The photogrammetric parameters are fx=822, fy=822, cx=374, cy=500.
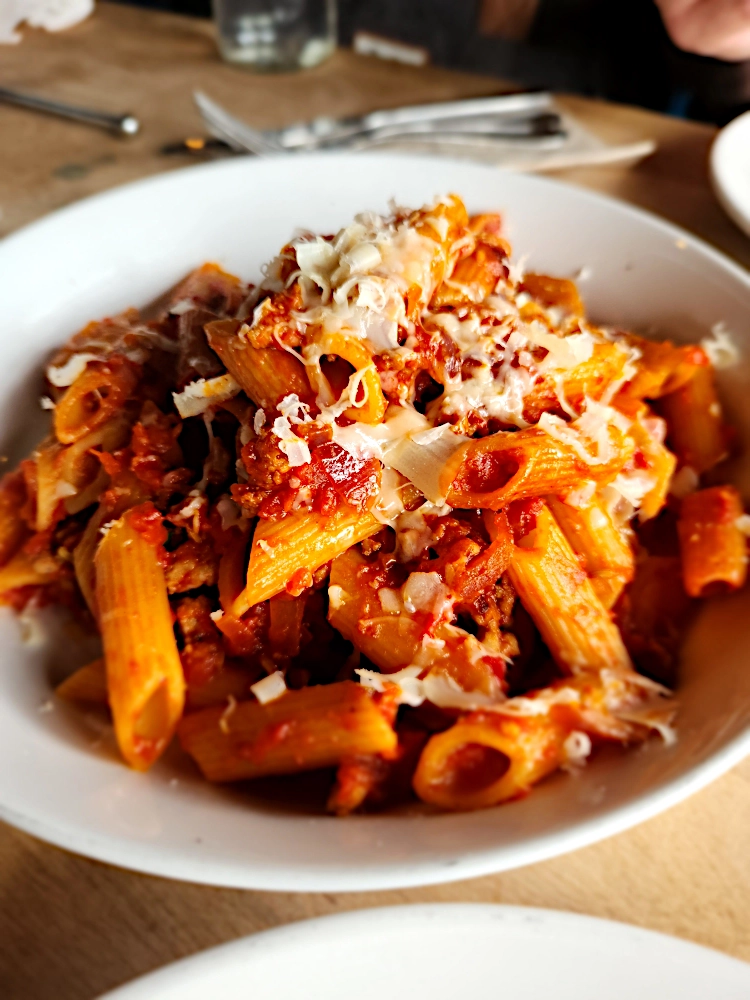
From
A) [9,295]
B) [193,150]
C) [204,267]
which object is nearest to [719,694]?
[204,267]

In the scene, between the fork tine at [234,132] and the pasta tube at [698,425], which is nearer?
the pasta tube at [698,425]

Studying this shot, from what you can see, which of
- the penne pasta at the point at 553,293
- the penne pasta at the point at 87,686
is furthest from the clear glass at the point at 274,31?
the penne pasta at the point at 87,686

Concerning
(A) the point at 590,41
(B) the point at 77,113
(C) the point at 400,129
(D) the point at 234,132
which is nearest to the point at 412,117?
(C) the point at 400,129

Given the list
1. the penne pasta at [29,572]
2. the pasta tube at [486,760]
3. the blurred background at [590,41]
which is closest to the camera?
the pasta tube at [486,760]

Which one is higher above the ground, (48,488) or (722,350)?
(722,350)

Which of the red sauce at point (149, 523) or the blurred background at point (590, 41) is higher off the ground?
the blurred background at point (590, 41)

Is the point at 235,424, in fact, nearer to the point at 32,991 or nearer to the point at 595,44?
the point at 32,991

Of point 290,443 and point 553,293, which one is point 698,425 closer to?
point 553,293

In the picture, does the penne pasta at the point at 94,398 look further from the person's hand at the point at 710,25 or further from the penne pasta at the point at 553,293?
the person's hand at the point at 710,25

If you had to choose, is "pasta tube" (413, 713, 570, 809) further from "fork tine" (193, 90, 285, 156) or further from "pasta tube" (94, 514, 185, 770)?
"fork tine" (193, 90, 285, 156)
